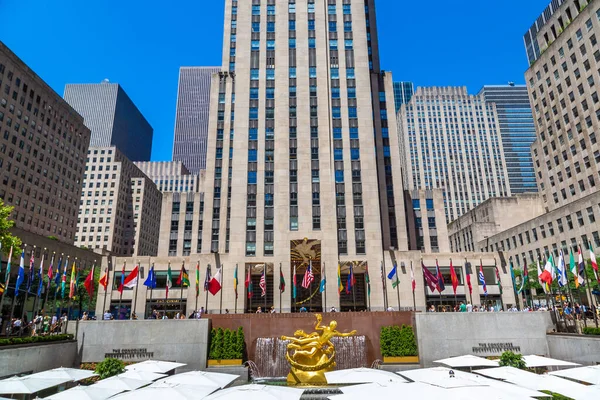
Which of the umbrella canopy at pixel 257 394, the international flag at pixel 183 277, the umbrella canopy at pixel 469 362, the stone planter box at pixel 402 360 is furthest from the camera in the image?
the international flag at pixel 183 277

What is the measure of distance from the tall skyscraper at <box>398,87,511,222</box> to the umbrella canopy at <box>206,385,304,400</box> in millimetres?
164134

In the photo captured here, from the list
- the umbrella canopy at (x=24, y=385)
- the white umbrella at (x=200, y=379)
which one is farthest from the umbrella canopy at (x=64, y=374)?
the white umbrella at (x=200, y=379)

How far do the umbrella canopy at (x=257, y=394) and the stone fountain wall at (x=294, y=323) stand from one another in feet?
68.9

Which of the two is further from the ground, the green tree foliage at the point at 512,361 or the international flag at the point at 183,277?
the international flag at the point at 183,277

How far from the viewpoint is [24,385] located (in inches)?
816

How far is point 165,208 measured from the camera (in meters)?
90.8

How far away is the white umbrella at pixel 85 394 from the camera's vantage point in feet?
61.1

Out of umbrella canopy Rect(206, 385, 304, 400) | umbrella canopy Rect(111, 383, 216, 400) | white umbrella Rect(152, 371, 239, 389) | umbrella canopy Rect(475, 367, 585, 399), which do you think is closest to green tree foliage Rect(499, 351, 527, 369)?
umbrella canopy Rect(475, 367, 585, 399)

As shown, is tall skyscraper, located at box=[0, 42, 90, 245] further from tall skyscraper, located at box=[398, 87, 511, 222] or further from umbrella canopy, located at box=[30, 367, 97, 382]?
tall skyscraper, located at box=[398, 87, 511, 222]

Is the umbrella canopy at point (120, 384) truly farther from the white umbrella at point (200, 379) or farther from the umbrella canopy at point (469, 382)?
the umbrella canopy at point (469, 382)

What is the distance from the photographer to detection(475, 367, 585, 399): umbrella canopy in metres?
18.9

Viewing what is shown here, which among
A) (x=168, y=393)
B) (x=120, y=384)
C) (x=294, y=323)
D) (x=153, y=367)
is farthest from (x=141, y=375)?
(x=294, y=323)

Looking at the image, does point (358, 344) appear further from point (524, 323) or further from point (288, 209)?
point (288, 209)

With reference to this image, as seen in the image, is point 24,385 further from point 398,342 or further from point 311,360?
point 398,342
